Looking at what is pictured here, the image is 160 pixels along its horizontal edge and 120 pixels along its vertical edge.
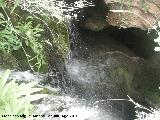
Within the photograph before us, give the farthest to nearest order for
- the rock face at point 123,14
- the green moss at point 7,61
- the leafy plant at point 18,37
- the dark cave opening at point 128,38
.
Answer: the dark cave opening at point 128,38, the rock face at point 123,14, the green moss at point 7,61, the leafy plant at point 18,37

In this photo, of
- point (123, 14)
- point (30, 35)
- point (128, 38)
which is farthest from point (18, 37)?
point (128, 38)

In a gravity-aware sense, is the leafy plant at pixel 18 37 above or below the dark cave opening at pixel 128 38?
above

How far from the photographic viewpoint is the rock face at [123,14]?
15.6ft

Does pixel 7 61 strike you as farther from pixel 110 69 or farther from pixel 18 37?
pixel 110 69

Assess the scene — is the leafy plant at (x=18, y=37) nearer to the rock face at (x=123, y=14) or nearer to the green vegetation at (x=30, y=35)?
the green vegetation at (x=30, y=35)

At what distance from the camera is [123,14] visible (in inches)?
198

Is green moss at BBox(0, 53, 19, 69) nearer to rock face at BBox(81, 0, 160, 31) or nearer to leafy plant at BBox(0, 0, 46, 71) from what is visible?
leafy plant at BBox(0, 0, 46, 71)

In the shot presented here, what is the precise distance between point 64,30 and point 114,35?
5.43ft

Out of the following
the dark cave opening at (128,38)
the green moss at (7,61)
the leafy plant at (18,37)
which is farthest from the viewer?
the dark cave opening at (128,38)

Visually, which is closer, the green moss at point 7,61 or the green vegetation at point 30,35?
the green vegetation at point 30,35

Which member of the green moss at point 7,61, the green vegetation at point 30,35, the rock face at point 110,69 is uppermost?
the green vegetation at point 30,35

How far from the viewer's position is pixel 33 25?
13.3 ft

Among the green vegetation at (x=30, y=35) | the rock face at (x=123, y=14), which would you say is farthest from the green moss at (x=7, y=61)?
the rock face at (x=123, y=14)

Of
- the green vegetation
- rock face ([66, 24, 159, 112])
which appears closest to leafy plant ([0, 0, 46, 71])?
the green vegetation
